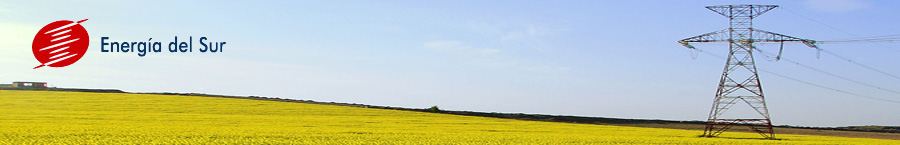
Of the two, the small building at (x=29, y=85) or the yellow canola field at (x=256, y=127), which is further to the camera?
the small building at (x=29, y=85)

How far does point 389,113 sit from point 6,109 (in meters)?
22.2

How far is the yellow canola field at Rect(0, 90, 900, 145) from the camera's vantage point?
22.4 meters

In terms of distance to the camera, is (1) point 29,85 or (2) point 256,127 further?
(1) point 29,85

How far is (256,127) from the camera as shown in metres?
30.1

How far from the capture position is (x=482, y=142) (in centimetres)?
2320

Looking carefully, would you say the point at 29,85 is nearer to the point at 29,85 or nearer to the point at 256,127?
the point at 29,85

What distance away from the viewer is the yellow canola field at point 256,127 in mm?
22359

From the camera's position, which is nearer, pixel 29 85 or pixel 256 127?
pixel 256 127

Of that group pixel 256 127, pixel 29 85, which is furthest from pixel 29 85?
pixel 256 127

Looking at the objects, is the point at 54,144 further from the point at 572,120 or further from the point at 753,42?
the point at 572,120

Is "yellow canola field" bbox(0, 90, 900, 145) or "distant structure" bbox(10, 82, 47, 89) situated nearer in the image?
"yellow canola field" bbox(0, 90, 900, 145)

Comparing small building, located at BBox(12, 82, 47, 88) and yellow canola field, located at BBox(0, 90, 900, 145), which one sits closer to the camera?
yellow canola field, located at BBox(0, 90, 900, 145)

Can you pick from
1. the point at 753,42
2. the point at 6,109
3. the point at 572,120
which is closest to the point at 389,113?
the point at 572,120

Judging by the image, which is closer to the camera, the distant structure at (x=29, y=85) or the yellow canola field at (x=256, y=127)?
the yellow canola field at (x=256, y=127)
